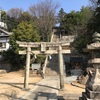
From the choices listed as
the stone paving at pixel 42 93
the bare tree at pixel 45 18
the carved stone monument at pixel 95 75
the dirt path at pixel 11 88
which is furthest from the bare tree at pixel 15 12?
the carved stone monument at pixel 95 75

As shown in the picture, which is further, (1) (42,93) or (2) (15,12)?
(2) (15,12)

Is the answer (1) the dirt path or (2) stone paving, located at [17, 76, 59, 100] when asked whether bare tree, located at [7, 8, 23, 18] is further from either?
(2) stone paving, located at [17, 76, 59, 100]

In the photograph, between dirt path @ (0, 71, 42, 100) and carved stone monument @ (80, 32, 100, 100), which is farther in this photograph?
dirt path @ (0, 71, 42, 100)

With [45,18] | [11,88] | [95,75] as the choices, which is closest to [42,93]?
[11,88]

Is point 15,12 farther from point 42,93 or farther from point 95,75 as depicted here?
point 95,75

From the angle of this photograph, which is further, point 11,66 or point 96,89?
point 11,66

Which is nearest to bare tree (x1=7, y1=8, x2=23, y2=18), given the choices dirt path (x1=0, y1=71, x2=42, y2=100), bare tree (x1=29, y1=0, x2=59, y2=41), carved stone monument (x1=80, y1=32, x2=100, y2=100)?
bare tree (x1=29, y1=0, x2=59, y2=41)

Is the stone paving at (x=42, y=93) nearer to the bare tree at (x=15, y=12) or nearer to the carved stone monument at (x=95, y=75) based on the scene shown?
the carved stone monument at (x=95, y=75)

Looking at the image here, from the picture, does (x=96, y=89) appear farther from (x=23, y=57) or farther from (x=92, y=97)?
(x=23, y=57)

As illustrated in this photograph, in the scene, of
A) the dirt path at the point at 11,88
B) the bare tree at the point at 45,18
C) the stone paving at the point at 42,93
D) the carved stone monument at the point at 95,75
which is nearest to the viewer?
the carved stone monument at the point at 95,75

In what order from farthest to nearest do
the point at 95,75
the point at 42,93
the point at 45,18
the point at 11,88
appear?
the point at 45,18, the point at 11,88, the point at 42,93, the point at 95,75

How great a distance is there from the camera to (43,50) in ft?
57.9

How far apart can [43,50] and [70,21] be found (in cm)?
2689

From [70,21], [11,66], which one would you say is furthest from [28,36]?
[70,21]
